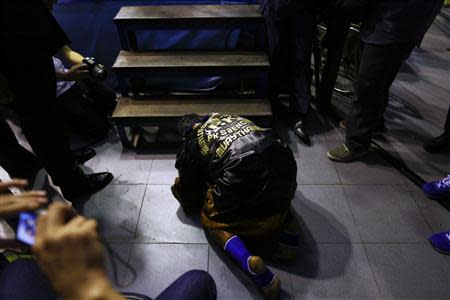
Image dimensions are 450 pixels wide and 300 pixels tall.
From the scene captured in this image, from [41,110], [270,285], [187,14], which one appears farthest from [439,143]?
[41,110]

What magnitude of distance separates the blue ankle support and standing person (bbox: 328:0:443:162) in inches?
49.0

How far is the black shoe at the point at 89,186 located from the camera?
195cm

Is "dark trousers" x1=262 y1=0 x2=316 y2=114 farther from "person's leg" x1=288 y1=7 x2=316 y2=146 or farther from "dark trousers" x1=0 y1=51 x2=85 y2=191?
"dark trousers" x1=0 y1=51 x2=85 y2=191

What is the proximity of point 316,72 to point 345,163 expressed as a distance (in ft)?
3.12

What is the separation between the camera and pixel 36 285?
1025 millimetres

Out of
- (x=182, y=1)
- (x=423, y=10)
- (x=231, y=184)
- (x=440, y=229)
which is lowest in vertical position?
(x=440, y=229)

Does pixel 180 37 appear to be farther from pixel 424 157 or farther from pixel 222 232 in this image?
pixel 424 157

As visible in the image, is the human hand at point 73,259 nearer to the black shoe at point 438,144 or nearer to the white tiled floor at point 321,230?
the white tiled floor at point 321,230

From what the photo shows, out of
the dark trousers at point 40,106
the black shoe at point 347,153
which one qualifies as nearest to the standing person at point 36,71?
the dark trousers at point 40,106

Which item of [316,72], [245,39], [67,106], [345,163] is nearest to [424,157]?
[345,163]

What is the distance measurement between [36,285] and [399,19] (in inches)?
81.7

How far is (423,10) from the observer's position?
1.65m

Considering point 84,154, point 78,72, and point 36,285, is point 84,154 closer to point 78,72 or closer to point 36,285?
point 78,72

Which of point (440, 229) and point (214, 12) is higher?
point (214, 12)
